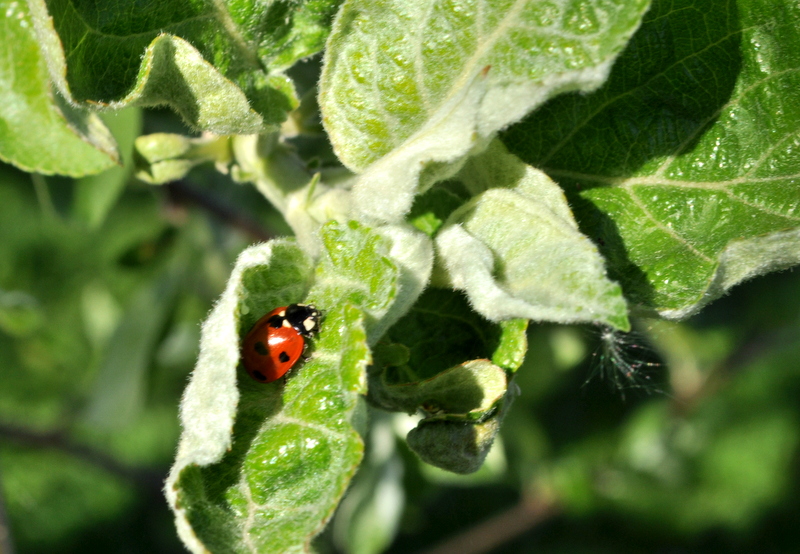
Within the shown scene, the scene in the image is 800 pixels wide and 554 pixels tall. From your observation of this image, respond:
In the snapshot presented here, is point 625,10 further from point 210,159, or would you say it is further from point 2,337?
point 2,337

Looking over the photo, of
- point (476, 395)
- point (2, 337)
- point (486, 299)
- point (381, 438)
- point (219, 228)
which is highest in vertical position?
point (486, 299)

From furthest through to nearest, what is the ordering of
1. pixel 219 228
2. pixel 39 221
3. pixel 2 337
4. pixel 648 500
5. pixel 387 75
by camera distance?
pixel 39 221 < pixel 2 337 < pixel 648 500 < pixel 219 228 < pixel 387 75

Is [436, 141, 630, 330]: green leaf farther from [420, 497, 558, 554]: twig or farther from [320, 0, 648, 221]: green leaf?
[420, 497, 558, 554]: twig

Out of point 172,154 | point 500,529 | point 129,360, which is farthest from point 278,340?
point 500,529

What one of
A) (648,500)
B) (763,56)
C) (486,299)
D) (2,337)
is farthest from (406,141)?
(2,337)

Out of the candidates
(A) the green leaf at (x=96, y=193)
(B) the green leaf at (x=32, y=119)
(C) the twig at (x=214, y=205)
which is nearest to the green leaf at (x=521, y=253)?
(B) the green leaf at (x=32, y=119)

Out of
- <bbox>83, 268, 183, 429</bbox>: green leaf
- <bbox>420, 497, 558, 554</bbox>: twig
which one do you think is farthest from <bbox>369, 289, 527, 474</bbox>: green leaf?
<bbox>420, 497, 558, 554</bbox>: twig
